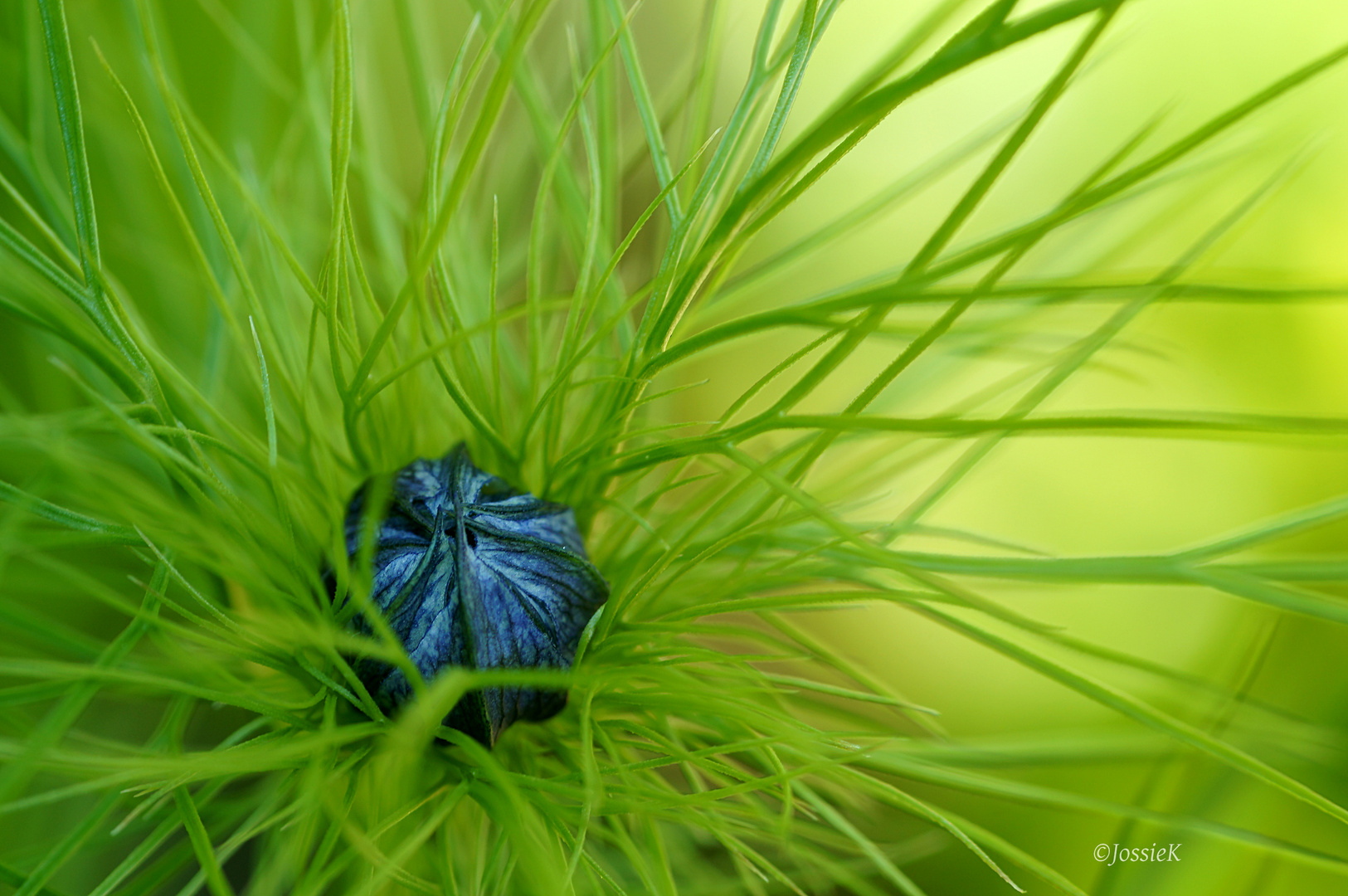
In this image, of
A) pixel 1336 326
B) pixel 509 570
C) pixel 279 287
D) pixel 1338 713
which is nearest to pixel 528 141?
pixel 279 287

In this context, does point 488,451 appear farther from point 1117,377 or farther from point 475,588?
point 1117,377

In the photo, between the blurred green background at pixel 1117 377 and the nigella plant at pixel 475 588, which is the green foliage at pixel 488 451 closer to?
the nigella plant at pixel 475 588

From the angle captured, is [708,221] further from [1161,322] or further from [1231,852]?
[1161,322]

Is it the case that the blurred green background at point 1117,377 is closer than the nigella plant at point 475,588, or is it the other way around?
the nigella plant at point 475,588

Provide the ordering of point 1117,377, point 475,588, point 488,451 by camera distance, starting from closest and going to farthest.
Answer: point 475,588, point 488,451, point 1117,377

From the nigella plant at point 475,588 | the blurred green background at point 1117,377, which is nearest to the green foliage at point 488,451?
the nigella plant at point 475,588

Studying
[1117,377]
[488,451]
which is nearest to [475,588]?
[488,451]

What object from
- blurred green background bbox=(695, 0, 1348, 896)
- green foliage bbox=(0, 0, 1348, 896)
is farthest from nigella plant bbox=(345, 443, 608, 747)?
blurred green background bbox=(695, 0, 1348, 896)
